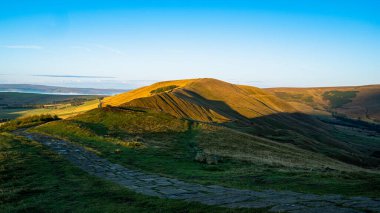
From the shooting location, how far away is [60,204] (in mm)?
12344

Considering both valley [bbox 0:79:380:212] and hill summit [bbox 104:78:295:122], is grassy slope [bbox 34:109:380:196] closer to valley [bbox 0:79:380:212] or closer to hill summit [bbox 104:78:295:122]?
valley [bbox 0:79:380:212]

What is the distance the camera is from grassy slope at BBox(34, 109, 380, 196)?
54.2ft

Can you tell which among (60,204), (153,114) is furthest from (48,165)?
(153,114)

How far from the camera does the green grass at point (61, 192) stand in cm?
1170

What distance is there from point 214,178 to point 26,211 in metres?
9.91

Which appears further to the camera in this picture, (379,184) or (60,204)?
(379,184)

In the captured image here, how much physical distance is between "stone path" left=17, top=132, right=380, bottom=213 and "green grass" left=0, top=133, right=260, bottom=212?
879mm

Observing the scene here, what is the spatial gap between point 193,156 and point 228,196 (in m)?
14.4

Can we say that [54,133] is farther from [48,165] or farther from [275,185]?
[275,185]

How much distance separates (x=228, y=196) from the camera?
42.8ft

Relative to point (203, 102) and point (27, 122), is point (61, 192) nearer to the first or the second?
point (27, 122)

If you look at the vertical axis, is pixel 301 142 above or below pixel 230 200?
below

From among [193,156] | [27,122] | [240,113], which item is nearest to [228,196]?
[193,156]

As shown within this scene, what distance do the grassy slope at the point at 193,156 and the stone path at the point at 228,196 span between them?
1486 mm
